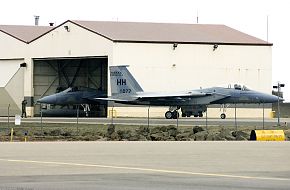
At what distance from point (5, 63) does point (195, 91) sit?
75.7ft

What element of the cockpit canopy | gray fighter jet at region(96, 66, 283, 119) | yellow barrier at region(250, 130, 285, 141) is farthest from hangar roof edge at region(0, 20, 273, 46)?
yellow barrier at region(250, 130, 285, 141)

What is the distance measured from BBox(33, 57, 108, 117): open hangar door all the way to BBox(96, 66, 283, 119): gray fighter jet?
7866mm

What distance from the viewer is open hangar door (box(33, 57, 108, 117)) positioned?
7144 cm

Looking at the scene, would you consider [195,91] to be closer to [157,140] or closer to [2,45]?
[2,45]

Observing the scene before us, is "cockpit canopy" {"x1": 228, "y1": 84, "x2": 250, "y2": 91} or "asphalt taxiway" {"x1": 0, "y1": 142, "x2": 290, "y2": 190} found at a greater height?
"cockpit canopy" {"x1": 228, "y1": 84, "x2": 250, "y2": 91}

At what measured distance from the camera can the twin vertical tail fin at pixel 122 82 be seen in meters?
61.7

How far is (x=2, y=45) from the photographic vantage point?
240ft

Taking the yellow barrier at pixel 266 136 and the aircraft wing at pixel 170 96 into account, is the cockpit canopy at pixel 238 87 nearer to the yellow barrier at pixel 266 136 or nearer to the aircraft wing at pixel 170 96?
the aircraft wing at pixel 170 96

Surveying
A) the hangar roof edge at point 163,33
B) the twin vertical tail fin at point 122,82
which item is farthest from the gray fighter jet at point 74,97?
the hangar roof edge at point 163,33

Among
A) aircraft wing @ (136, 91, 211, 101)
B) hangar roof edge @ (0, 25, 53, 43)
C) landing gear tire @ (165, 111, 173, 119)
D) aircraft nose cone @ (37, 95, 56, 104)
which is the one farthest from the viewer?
hangar roof edge @ (0, 25, 53, 43)

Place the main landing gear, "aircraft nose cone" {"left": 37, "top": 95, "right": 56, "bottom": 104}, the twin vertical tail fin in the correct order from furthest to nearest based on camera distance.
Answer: "aircraft nose cone" {"left": 37, "top": 95, "right": 56, "bottom": 104} → the twin vertical tail fin → the main landing gear

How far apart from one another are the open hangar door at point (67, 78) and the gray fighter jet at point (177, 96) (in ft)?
25.8

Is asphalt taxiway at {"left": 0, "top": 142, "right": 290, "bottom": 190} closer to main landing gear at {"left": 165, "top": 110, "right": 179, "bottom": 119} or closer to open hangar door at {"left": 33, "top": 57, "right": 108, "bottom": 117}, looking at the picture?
main landing gear at {"left": 165, "top": 110, "right": 179, "bottom": 119}

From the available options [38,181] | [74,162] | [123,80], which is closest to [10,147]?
[74,162]
